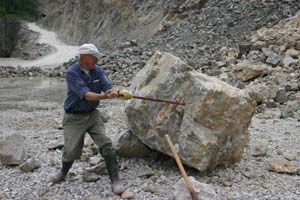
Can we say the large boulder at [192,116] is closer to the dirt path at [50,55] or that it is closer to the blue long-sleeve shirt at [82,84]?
the blue long-sleeve shirt at [82,84]

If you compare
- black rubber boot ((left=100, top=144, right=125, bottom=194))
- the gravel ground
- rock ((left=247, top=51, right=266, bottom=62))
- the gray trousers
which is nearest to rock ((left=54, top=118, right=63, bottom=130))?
the gravel ground

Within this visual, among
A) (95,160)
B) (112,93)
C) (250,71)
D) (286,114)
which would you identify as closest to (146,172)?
(95,160)

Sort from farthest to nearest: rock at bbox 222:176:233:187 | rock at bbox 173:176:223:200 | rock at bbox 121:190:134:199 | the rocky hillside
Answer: the rocky hillside, rock at bbox 222:176:233:187, rock at bbox 121:190:134:199, rock at bbox 173:176:223:200

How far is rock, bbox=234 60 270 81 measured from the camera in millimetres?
13398

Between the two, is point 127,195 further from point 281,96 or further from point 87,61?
point 281,96

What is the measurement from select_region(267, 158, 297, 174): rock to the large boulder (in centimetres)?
40

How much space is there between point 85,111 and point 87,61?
55 cm

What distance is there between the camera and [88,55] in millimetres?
4871

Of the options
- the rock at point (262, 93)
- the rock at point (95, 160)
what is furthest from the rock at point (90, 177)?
the rock at point (262, 93)

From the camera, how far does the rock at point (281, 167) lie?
573 cm

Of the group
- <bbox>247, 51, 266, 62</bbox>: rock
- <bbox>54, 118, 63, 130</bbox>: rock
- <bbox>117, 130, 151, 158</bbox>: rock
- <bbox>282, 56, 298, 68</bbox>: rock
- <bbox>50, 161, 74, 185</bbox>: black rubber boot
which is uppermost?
<bbox>282, 56, 298, 68</bbox>: rock

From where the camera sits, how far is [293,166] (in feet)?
19.4

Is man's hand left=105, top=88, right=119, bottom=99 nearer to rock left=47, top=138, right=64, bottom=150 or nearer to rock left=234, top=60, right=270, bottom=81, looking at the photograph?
rock left=47, top=138, right=64, bottom=150

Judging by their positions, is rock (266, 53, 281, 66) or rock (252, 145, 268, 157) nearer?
rock (252, 145, 268, 157)
